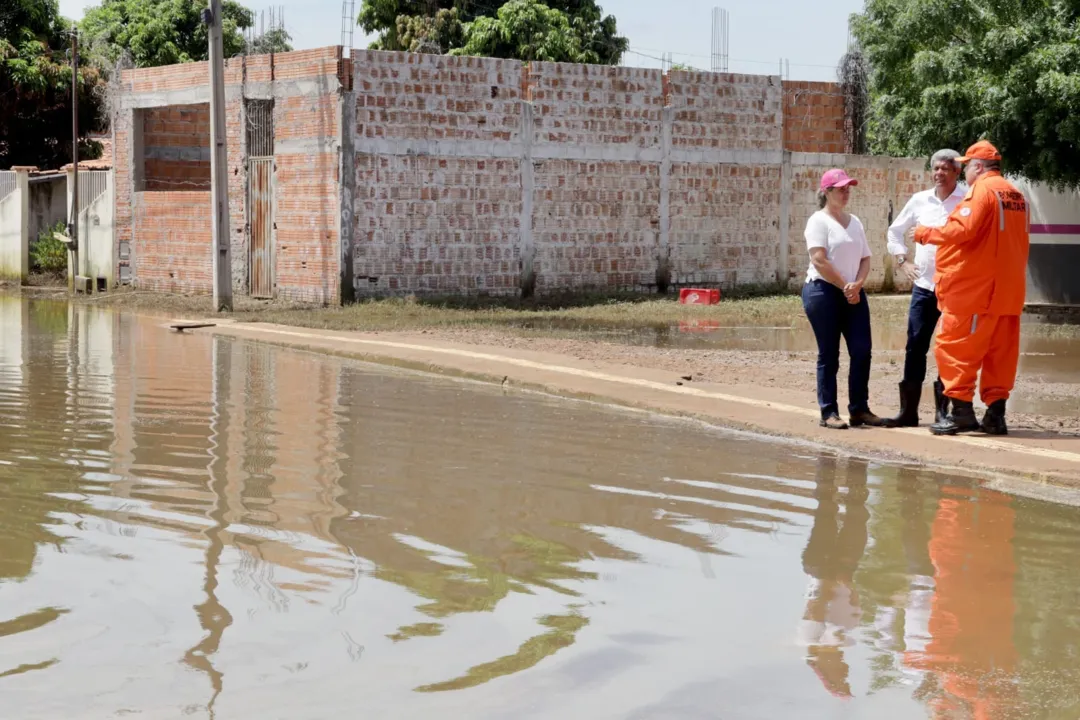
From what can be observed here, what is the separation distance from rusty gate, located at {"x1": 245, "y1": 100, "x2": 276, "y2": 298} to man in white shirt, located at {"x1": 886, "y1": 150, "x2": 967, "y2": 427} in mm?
16379

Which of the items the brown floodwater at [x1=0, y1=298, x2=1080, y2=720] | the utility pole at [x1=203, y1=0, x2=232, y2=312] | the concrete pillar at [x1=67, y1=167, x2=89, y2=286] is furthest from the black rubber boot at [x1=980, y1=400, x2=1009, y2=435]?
the concrete pillar at [x1=67, y1=167, x2=89, y2=286]

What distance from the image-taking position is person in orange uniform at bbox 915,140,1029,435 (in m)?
9.36

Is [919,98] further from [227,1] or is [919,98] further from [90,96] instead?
[227,1]

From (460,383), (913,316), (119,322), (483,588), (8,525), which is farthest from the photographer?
(119,322)

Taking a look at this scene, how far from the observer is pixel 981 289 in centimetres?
935

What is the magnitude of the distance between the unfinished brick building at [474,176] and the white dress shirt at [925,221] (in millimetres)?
14161

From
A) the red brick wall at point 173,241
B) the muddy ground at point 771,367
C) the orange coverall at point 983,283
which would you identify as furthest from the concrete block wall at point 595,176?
the orange coverall at point 983,283

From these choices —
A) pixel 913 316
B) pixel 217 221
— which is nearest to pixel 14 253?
pixel 217 221

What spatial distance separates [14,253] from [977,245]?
80.7 feet

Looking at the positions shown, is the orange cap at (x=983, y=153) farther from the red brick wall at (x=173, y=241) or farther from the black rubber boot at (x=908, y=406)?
the red brick wall at (x=173, y=241)

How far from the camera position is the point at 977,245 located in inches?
370

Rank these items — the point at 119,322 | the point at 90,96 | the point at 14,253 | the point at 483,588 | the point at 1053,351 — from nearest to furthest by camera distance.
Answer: the point at 483,588
the point at 1053,351
the point at 119,322
the point at 14,253
the point at 90,96

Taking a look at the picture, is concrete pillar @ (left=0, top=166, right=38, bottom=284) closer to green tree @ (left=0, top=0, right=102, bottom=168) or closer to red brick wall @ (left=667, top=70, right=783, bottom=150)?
green tree @ (left=0, top=0, right=102, bottom=168)

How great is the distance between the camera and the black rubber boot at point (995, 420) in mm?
9648
